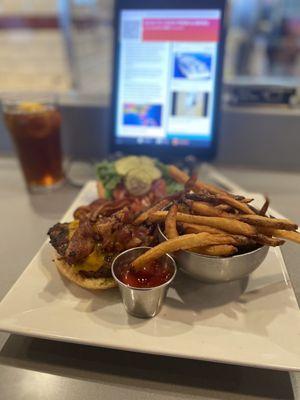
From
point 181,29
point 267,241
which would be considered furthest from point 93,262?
point 181,29

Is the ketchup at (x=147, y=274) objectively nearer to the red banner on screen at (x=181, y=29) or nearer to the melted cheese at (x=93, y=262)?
the melted cheese at (x=93, y=262)

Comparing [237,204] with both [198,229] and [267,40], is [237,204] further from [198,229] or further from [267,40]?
[267,40]

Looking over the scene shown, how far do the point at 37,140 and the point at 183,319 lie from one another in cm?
85

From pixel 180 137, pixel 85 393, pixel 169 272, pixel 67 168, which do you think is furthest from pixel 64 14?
pixel 85 393

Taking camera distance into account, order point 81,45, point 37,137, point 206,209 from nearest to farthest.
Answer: point 206,209 < point 37,137 < point 81,45

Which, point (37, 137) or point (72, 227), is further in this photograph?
point (37, 137)

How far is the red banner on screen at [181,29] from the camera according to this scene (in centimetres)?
125

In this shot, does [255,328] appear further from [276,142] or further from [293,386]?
[276,142]

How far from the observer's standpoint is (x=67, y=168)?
5.00 ft

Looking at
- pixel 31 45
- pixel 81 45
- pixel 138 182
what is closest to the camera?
pixel 138 182

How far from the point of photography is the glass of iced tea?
4.08 ft

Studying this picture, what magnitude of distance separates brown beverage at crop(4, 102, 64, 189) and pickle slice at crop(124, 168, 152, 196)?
0.34m

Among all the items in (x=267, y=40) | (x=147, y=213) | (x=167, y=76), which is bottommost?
(x=147, y=213)

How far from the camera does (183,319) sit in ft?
2.39
